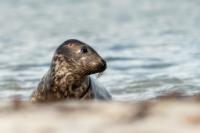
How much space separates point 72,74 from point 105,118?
16.4ft

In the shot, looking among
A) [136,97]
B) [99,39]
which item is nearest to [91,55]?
[136,97]

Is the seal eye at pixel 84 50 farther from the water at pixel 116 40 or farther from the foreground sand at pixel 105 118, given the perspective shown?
the foreground sand at pixel 105 118

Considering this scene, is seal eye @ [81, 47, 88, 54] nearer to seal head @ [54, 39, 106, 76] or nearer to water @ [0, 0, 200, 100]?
seal head @ [54, 39, 106, 76]

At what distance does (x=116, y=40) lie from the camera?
55.7 feet

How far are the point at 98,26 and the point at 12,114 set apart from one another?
17808 mm

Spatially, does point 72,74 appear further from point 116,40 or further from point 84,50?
point 116,40

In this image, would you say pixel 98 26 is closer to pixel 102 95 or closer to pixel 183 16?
pixel 183 16

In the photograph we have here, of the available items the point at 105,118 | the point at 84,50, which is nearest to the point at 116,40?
the point at 84,50

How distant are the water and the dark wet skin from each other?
1.28 meters

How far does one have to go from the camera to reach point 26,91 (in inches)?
401

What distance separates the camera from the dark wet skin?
24.8 ft

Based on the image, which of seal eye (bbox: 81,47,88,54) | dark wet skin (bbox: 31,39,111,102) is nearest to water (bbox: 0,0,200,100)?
dark wet skin (bbox: 31,39,111,102)

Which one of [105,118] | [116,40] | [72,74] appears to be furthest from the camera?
[116,40]

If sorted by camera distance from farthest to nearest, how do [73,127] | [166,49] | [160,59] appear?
[166,49]
[160,59]
[73,127]
